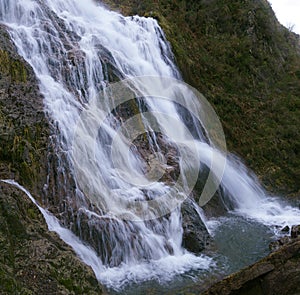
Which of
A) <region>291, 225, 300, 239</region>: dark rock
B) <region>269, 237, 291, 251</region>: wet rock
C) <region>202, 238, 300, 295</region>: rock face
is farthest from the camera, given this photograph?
<region>269, 237, 291, 251</region>: wet rock

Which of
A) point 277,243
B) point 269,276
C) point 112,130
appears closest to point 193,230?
point 277,243

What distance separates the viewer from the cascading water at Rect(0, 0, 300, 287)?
7.61 meters

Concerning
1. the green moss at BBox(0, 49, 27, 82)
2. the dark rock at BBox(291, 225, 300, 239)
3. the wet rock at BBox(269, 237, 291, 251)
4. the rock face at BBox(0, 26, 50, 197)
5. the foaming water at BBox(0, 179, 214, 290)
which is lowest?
the wet rock at BBox(269, 237, 291, 251)

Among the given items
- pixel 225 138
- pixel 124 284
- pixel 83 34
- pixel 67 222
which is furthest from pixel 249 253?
pixel 83 34

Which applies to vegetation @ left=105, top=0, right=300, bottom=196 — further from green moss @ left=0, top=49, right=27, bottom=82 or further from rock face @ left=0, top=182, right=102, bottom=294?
rock face @ left=0, top=182, right=102, bottom=294

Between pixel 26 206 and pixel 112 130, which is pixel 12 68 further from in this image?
pixel 26 206

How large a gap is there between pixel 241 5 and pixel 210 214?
31.5 ft

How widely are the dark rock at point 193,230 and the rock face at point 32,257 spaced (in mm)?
2487

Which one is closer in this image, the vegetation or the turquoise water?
the turquoise water

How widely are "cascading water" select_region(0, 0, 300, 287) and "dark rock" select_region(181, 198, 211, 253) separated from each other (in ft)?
0.44

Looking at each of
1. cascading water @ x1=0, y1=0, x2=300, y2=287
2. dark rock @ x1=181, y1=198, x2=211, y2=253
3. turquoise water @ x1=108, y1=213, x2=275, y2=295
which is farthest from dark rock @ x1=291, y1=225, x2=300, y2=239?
dark rock @ x1=181, y1=198, x2=211, y2=253

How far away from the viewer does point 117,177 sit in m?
8.62

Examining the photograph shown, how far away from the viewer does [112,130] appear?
9.54m

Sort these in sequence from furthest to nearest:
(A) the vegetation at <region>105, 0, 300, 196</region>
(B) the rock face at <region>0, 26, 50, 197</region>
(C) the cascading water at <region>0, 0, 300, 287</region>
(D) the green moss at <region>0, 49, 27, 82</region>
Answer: (A) the vegetation at <region>105, 0, 300, 196</region> < (D) the green moss at <region>0, 49, 27, 82</region> < (C) the cascading water at <region>0, 0, 300, 287</region> < (B) the rock face at <region>0, 26, 50, 197</region>
